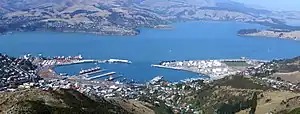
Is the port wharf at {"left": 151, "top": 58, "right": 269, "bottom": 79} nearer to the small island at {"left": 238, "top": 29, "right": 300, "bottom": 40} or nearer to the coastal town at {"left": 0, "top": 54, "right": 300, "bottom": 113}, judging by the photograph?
the coastal town at {"left": 0, "top": 54, "right": 300, "bottom": 113}

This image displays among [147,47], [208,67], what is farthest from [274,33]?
[208,67]

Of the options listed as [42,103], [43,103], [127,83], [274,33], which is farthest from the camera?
[274,33]

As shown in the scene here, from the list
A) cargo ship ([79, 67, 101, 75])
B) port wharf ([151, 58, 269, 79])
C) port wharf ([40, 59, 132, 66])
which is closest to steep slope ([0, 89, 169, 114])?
cargo ship ([79, 67, 101, 75])

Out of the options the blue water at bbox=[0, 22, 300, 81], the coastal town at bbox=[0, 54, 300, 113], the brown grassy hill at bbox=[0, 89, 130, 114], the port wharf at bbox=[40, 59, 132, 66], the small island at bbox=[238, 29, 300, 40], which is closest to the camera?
the brown grassy hill at bbox=[0, 89, 130, 114]

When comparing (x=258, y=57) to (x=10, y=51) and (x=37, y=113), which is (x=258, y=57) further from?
(x=37, y=113)

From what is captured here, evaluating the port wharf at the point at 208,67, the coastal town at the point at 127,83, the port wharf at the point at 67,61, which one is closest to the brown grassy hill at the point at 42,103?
the coastal town at the point at 127,83

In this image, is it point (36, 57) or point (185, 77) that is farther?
point (36, 57)

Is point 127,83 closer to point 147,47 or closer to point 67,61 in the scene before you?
point 67,61

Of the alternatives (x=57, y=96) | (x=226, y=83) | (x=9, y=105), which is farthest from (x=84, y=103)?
(x=226, y=83)

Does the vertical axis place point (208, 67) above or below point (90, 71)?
below
